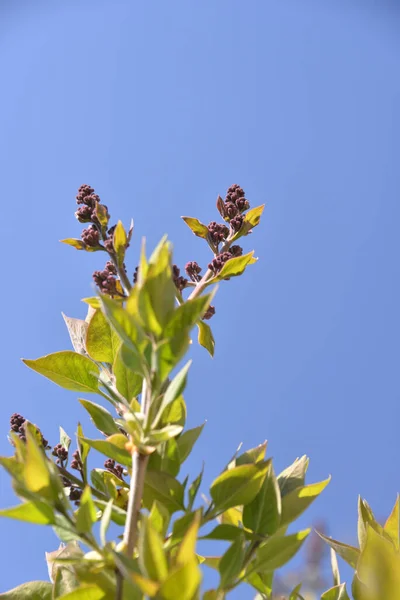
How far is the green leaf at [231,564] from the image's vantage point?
1.47 m

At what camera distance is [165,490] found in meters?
1.70

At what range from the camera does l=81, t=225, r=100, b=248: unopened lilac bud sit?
91.7 inches

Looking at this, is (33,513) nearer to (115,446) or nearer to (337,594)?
(115,446)

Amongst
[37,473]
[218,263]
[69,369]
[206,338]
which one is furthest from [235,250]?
[37,473]

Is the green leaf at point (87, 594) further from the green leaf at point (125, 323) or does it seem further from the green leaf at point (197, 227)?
the green leaf at point (197, 227)

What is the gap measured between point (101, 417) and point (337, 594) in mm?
951

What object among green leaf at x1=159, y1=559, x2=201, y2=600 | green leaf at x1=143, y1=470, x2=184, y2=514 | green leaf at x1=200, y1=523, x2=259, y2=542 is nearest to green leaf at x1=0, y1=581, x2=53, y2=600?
green leaf at x1=143, y1=470, x2=184, y2=514

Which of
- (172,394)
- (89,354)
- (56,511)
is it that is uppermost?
(89,354)

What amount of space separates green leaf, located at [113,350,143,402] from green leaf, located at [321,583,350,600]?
910mm

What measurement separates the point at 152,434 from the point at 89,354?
70cm

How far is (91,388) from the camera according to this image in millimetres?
2160

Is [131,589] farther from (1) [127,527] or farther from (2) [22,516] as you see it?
(2) [22,516]

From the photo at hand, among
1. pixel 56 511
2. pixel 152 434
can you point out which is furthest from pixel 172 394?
pixel 56 511

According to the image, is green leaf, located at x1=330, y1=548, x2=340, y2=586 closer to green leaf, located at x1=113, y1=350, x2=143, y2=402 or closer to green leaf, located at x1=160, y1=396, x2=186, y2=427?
green leaf, located at x1=160, y1=396, x2=186, y2=427
